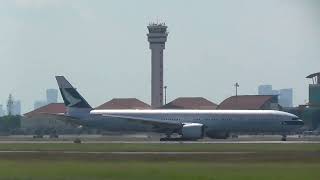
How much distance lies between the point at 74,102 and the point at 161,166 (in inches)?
2884

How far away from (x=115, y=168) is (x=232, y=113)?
67646mm

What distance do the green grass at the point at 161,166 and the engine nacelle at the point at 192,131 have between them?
43920 millimetres

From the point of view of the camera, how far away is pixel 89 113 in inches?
5049

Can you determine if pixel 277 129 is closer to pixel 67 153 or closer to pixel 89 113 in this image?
pixel 89 113

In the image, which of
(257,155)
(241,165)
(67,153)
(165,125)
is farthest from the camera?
(165,125)

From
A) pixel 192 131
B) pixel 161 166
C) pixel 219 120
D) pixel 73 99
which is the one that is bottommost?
pixel 161 166

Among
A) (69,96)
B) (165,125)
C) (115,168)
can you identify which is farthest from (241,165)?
(69,96)

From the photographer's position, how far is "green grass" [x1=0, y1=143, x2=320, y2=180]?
169 ft

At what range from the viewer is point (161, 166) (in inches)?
2331

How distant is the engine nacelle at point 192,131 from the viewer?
11925cm

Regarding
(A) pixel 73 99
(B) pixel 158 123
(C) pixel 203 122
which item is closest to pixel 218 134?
(C) pixel 203 122

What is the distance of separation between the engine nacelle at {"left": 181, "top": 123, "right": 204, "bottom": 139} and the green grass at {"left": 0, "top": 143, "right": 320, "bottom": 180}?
43920 millimetres

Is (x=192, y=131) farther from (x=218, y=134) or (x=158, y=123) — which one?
(x=218, y=134)

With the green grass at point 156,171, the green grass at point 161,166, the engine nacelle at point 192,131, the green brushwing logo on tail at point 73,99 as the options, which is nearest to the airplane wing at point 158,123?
the engine nacelle at point 192,131
